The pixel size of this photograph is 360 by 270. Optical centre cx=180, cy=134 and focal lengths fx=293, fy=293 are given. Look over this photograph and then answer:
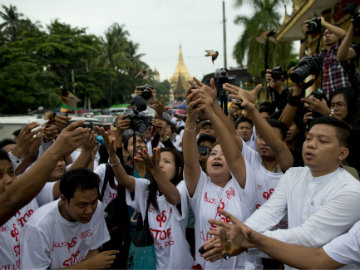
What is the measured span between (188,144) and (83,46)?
74.5 ft

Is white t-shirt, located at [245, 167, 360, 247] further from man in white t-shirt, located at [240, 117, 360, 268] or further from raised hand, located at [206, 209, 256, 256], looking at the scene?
raised hand, located at [206, 209, 256, 256]

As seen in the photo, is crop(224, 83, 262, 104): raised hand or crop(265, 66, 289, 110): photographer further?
crop(265, 66, 289, 110): photographer

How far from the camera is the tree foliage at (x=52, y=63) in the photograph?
17.2m

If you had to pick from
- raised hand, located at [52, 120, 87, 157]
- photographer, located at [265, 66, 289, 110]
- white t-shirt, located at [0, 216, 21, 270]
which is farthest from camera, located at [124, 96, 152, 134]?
photographer, located at [265, 66, 289, 110]

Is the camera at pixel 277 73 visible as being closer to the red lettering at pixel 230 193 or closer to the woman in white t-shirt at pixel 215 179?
the woman in white t-shirt at pixel 215 179

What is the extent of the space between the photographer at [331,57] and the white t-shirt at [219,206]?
2.05 metres

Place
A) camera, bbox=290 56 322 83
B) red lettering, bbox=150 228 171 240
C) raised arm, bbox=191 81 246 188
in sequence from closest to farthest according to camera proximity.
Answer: raised arm, bbox=191 81 246 188
red lettering, bbox=150 228 171 240
camera, bbox=290 56 322 83

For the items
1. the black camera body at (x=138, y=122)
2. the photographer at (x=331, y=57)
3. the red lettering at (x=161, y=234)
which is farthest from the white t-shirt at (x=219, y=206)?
the photographer at (x=331, y=57)

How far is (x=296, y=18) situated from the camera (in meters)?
9.16

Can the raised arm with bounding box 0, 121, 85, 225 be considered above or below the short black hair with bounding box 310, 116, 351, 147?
below

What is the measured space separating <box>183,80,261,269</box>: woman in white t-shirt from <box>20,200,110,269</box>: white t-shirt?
2.65ft

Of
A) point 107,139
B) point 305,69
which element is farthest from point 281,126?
point 107,139

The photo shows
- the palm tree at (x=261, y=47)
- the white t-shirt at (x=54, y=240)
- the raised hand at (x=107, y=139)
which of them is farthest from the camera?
the palm tree at (x=261, y=47)

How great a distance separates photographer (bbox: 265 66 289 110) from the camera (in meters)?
3.18
